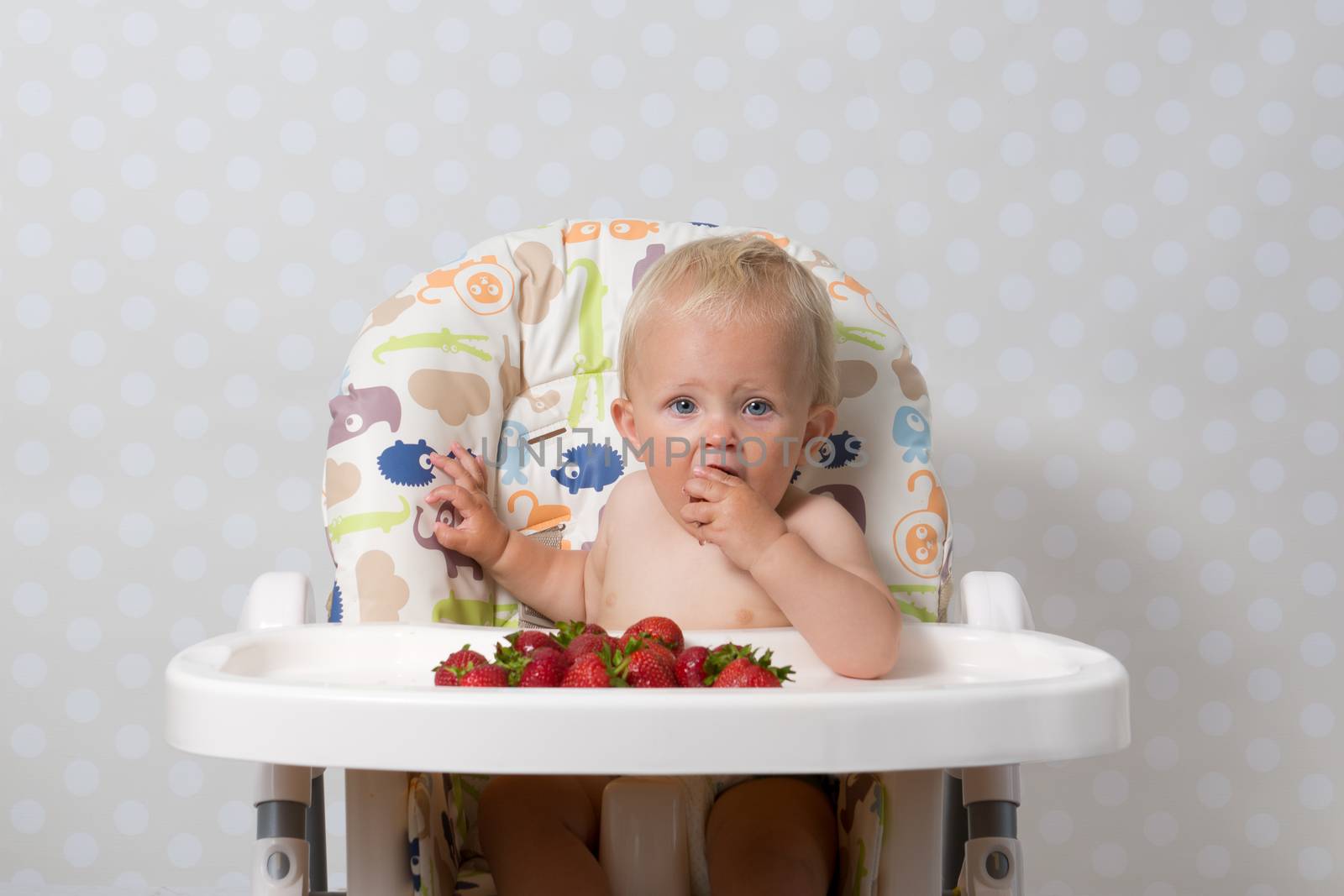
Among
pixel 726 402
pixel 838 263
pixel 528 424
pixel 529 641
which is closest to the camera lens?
pixel 529 641

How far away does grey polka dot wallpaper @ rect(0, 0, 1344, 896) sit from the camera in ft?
6.28

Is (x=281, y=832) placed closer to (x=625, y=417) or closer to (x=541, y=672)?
(x=541, y=672)

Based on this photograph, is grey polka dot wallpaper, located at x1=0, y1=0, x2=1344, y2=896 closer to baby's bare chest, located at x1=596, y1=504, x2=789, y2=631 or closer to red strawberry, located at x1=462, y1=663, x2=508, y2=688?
baby's bare chest, located at x1=596, y1=504, x2=789, y2=631

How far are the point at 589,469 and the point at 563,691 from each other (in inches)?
25.4

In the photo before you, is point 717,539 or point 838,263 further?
point 838,263

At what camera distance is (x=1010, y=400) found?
6.35ft

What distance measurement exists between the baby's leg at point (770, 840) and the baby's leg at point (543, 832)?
92 mm

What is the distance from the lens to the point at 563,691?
72 centimetres

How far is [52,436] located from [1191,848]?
1803 millimetres

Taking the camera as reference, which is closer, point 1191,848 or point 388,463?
point 388,463

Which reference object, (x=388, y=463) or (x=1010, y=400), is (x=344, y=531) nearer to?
(x=388, y=463)

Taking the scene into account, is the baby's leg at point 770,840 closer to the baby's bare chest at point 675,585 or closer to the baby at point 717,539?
the baby at point 717,539

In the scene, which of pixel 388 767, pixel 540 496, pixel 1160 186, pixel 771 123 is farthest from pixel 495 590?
pixel 1160 186

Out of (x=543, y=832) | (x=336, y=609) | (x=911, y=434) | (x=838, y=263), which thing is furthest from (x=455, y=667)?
(x=838, y=263)
